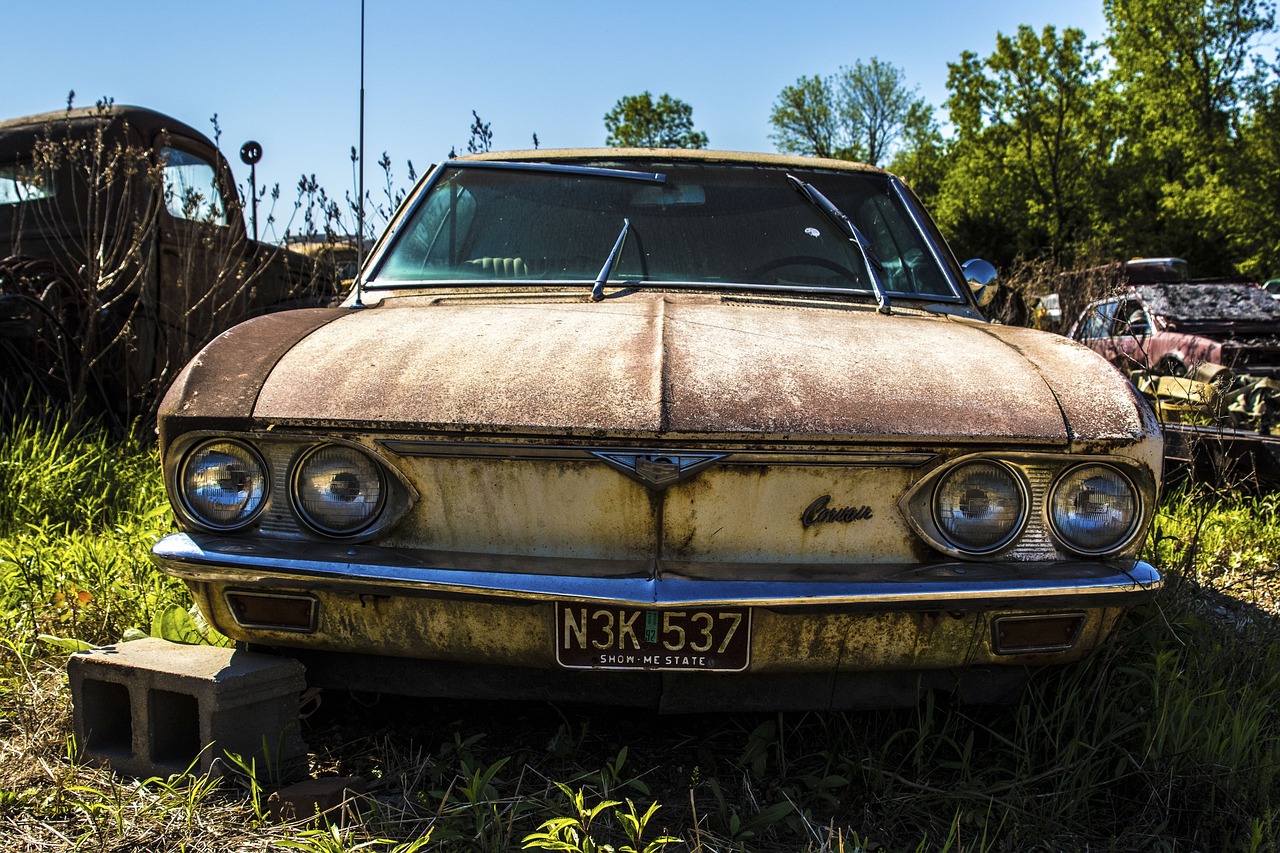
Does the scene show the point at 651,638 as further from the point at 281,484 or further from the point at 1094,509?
the point at 1094,509

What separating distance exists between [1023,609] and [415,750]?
1.38 meters

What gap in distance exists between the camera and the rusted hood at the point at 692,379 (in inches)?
75.0

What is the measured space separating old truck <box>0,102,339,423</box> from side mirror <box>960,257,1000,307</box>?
389cm

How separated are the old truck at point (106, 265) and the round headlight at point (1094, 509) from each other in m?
4.60

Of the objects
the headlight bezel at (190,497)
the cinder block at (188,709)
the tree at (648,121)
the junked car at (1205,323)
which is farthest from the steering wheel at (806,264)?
the tree at (648,121)

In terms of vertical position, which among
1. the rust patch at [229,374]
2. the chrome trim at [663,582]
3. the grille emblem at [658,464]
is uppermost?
the rust patch at [229,374]

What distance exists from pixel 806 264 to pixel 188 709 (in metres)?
2.03

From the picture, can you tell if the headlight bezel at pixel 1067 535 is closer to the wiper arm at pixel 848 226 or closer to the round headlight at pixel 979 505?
the round headlight at pixel 979 505

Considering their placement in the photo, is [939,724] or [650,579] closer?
[650,579]

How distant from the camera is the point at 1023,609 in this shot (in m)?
1.94

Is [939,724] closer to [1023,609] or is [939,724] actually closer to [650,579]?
[1023,609]

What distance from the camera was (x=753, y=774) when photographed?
221 centimetres

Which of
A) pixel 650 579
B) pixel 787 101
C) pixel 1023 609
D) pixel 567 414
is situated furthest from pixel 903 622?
pixel 787 101

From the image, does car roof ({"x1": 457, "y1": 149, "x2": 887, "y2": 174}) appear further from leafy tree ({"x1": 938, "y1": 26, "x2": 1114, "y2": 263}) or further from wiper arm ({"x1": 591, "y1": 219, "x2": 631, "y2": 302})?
leafy tree ({"x1": 938, "y1": 26, "x2": 1114, "y2": 263})
